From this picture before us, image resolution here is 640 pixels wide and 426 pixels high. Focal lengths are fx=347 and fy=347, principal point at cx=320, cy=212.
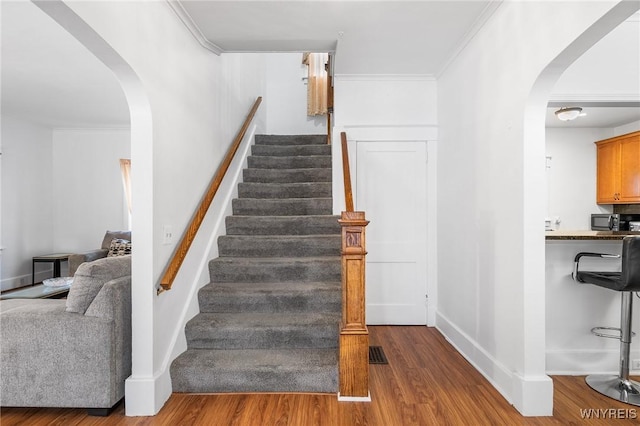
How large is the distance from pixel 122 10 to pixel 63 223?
5325mm

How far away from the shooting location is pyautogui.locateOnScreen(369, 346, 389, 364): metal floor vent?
2732 mm

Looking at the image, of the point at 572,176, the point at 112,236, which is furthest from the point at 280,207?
the point at 572,176

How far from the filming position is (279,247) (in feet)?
10.7

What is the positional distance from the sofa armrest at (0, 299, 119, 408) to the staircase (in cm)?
45

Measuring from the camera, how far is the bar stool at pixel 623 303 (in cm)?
209

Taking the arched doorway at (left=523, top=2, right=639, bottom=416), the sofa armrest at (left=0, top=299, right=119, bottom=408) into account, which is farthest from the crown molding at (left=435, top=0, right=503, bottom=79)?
the sofa armrest at (left=0, top=299, right=119, bottom=408)

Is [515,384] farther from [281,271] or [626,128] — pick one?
[626,128]

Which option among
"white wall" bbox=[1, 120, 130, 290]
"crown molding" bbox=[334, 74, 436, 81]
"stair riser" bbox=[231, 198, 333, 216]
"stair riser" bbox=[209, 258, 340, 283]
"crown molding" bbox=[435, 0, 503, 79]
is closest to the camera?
"crown molding" bbox=[435, 0, 503, 79]

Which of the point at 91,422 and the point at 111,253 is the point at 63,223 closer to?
the point at 111,253

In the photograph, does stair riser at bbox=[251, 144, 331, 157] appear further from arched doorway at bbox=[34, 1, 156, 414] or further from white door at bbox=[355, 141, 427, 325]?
arched doorway at bbox=[34, 1, 156, 414]

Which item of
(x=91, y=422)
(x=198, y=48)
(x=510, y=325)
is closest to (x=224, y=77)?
(x=198, y=48)

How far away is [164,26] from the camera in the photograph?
2.23m

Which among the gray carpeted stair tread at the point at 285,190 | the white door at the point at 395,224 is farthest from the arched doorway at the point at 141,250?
the white door at the point at 395,224

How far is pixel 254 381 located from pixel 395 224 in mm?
2108
